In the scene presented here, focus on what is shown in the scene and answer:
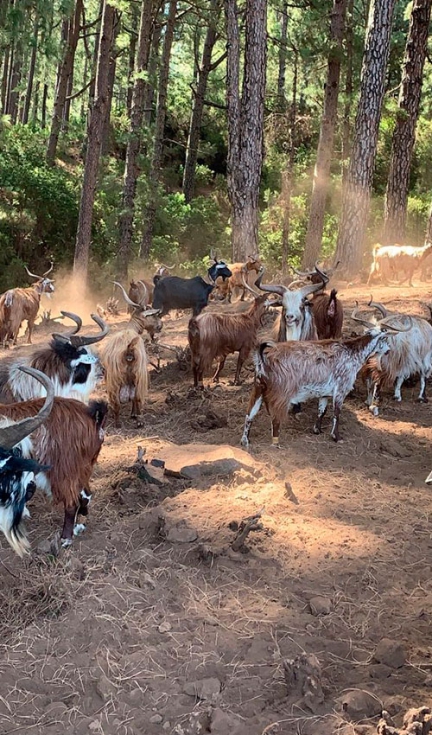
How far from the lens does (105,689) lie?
3.73 meters

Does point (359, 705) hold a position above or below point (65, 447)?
below

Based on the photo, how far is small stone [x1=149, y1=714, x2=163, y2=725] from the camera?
11.5 ft

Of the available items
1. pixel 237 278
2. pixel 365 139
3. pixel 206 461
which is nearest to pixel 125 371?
pixel 206 461

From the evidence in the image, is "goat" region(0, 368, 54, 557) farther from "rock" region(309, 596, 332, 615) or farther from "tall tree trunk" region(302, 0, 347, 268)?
"tall tree trunk" region(302, 0, 347, 268)

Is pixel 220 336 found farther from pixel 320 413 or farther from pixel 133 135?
pixel 133 135

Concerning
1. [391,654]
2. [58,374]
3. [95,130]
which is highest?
[95,130]

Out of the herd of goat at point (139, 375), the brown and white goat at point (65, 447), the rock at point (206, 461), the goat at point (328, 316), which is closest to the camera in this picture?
the herd of goat at point (139, 375)

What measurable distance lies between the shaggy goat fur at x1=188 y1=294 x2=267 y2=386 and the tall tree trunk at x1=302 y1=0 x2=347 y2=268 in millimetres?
7766

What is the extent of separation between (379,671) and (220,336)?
638 cm

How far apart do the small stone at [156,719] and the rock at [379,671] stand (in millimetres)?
1253

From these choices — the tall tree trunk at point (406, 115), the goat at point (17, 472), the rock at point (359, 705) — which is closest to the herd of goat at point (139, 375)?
the goat at point (17, 472)

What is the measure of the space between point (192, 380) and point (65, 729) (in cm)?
708

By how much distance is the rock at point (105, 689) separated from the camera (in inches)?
146

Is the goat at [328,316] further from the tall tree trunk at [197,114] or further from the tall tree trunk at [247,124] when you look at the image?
the tall tree trunk at [197,114]
